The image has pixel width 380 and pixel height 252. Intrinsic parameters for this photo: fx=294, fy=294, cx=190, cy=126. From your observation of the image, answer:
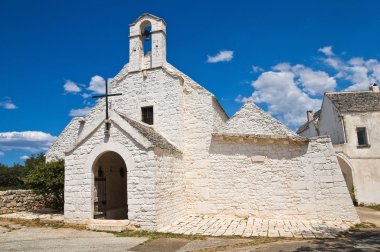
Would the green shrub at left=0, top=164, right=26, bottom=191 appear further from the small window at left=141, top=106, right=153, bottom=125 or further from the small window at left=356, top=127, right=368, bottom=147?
the small window at left=356, top=127, right=368, bottom=147

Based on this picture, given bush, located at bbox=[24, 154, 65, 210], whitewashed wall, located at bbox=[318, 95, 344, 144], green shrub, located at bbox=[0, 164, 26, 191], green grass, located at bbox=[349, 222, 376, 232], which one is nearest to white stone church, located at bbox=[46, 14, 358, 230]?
green grass, located at bbox=[349, 222, 376, 232]

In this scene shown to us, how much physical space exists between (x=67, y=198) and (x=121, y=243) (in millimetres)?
4001

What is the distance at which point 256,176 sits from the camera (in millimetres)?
12055

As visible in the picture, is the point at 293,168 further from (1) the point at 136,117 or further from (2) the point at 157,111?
(1) the point at 136,117

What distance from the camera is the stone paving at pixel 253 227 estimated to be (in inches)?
349

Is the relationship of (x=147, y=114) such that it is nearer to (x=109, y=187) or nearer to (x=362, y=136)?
(x=109, y=187)

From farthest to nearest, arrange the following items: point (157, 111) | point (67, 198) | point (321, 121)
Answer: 1. point (321, 121)
2. point (157, 111)
3. point (67, 198)

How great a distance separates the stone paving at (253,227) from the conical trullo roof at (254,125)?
345 cm

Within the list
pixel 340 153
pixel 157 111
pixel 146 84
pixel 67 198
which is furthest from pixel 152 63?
pixel 340 153

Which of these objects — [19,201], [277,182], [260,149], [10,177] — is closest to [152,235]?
[277,182]

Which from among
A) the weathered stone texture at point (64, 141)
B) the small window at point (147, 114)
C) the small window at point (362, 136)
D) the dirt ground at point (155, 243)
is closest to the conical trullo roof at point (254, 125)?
the small window at point (147, 114)

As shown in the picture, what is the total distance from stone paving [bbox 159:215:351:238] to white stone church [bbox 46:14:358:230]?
53 centimetres

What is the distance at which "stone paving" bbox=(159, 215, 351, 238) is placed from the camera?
886 cm

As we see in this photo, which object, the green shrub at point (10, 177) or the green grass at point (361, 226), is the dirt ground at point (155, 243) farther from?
the green shrub at point (10, 177)
